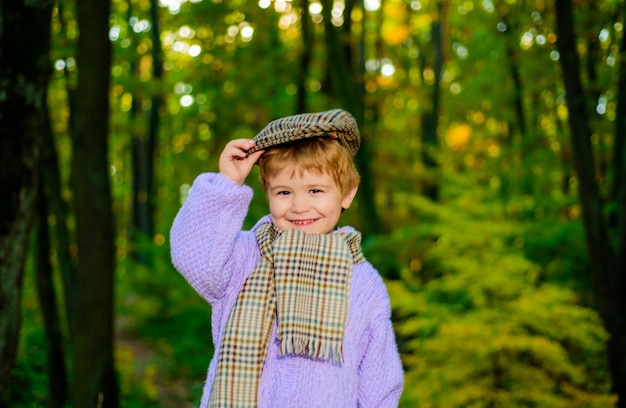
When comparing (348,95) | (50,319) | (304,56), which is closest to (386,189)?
(304,56)

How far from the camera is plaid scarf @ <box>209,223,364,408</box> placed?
193 cm

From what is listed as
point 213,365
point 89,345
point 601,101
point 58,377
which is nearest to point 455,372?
point 89,345

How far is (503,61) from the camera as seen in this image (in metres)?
12.3

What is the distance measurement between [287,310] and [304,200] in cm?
35

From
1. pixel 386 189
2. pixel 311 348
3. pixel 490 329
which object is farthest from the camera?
pixel 386 189

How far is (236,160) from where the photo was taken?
208cm

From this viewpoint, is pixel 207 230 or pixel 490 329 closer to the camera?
pixel 207 230

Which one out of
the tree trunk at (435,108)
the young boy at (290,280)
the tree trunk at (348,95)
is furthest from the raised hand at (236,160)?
the tree trunk at (435,108)

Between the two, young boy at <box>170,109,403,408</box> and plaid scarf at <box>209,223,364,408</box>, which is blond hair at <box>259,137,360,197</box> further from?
plaid scarf at <box>209,223,364,408</box>

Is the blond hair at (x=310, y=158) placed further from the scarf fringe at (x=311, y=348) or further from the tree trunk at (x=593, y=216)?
the tree trunk at (x=593, y=216)

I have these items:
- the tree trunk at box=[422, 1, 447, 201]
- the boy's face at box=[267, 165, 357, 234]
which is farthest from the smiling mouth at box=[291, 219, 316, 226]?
the tree trunk at box=[422, 1, 447, 201]

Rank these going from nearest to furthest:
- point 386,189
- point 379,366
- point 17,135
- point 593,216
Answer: point 379,366 → point 17,135 → point 593,216 → point 386,189

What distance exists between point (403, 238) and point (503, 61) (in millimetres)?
6482

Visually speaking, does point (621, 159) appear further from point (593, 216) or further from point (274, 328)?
point (274, 328)
